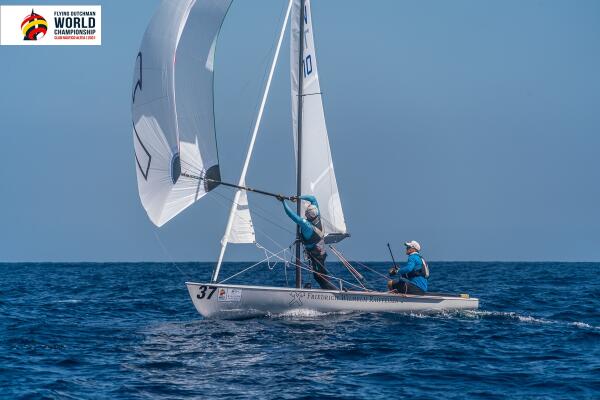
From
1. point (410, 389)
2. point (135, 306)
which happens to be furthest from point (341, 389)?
point (135, 306)

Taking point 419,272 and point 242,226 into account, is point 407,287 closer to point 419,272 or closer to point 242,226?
point 419,272

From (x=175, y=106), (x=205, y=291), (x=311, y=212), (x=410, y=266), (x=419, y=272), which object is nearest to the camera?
(x=175, y=106)

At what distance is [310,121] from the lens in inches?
719

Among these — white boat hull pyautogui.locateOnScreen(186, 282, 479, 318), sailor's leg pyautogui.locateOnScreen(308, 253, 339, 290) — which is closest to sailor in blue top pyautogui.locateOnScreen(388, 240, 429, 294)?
white boat hull pyautogui.locateOnScreen(186, 282, 479, 318)

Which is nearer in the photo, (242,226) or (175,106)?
(175,106)

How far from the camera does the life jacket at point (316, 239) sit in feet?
56.4

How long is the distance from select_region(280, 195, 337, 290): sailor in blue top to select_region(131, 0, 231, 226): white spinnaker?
2.11 meters

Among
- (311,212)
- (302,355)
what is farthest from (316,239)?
(302,355)

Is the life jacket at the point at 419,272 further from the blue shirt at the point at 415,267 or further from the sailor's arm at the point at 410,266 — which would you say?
the sailor's arm at the point at 410,266

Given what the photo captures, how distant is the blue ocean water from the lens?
10242 mm

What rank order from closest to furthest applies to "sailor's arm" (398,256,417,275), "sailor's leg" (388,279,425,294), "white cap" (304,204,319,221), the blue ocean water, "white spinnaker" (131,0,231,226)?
1. the blue ocean water
2. "white spinnaker" (131,0,231,226)
3. "white cap" (304,204,319,221)
4. "sailor's arm" (398,256,417,275)
5. "sailor's leg" (388,279,425,294)

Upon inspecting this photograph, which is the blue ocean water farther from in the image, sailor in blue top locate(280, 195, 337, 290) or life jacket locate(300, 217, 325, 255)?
life jacket locate(300, 217, 325, 255)

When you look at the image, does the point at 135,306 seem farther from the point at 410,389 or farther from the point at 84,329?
the point at 410,389

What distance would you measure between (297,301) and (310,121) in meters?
4.28
